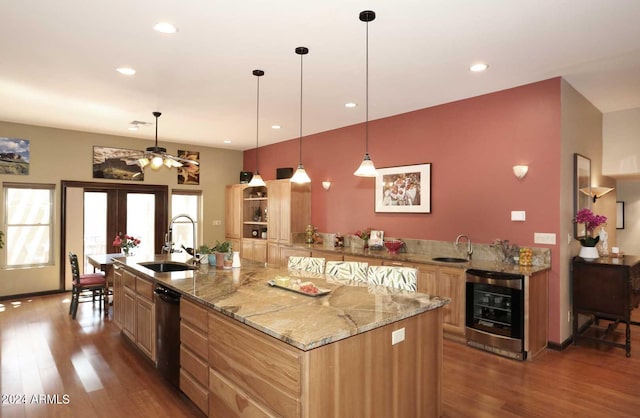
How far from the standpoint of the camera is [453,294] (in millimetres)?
4156

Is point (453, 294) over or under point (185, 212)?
under

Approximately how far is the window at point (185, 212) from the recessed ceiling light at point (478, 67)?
20.3 feet

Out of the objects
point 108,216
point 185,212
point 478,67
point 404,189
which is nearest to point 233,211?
point 185,212

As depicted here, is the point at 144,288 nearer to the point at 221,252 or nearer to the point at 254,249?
the point at 221,252

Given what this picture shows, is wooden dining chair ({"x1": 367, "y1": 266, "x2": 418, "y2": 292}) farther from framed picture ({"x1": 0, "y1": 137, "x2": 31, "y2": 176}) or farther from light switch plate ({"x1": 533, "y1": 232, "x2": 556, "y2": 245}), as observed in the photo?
framed picture ({"x1": 0, "y1": 137, "x2": 31, "y2": 176})

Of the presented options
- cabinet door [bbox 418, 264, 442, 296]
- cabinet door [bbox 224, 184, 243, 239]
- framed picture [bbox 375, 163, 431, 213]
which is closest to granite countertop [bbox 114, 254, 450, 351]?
cabinet door [bbox 418, 264, 442, 296]

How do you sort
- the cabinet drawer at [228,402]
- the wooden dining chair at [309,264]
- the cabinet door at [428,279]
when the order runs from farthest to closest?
1. the cabinet door at [428,279]
2. the wooden dining chair at [309,264]
3. the cabinet drawer at [228,402]

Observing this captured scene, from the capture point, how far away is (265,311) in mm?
2211

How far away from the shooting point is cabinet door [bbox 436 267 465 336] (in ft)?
13.5

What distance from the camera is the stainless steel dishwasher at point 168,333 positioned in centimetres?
298

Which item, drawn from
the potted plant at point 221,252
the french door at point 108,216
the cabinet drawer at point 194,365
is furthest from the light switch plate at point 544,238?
the french door at point 108,216

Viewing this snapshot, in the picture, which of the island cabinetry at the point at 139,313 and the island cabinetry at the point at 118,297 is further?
the island cabinetry at the point at 118,297

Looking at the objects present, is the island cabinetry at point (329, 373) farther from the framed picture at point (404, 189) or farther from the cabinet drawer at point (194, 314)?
the framed picture at point (404, 189)

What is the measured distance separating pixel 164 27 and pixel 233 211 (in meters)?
5.55
